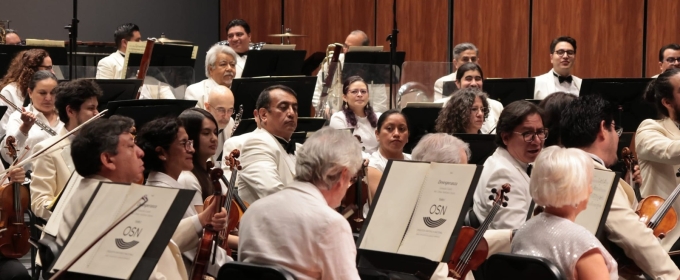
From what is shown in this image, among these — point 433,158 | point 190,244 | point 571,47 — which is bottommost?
point 190,244

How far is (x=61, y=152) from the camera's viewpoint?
14.4ft

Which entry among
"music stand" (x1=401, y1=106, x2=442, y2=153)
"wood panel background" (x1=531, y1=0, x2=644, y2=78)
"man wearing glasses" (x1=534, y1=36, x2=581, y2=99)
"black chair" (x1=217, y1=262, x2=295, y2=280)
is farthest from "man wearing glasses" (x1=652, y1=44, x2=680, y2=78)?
"black chair" (x1=217, y1=262, x2=295, y2=280)

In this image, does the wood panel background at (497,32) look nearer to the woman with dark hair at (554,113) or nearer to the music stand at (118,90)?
the music stand at (118,90)

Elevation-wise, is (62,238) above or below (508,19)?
below

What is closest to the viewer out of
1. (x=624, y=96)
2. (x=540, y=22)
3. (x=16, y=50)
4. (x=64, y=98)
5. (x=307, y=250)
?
(x=307, y=250)

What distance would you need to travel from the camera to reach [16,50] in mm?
7125

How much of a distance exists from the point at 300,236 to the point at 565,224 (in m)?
0.76

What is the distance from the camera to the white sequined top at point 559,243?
2.61m

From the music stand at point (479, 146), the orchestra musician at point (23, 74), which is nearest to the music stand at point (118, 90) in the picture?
the orchestra musician at point (23, 74)

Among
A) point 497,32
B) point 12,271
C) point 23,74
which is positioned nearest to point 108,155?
point 12,271

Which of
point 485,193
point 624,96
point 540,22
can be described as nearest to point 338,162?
point 485,193

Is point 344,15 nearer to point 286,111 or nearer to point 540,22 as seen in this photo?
point 540,22

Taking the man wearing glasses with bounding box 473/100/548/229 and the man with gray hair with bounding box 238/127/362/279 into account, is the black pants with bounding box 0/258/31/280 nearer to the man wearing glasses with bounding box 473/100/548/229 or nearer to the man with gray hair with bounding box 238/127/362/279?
the man with gray hair with bounding box 238/127/362/279

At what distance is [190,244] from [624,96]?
3.68m
